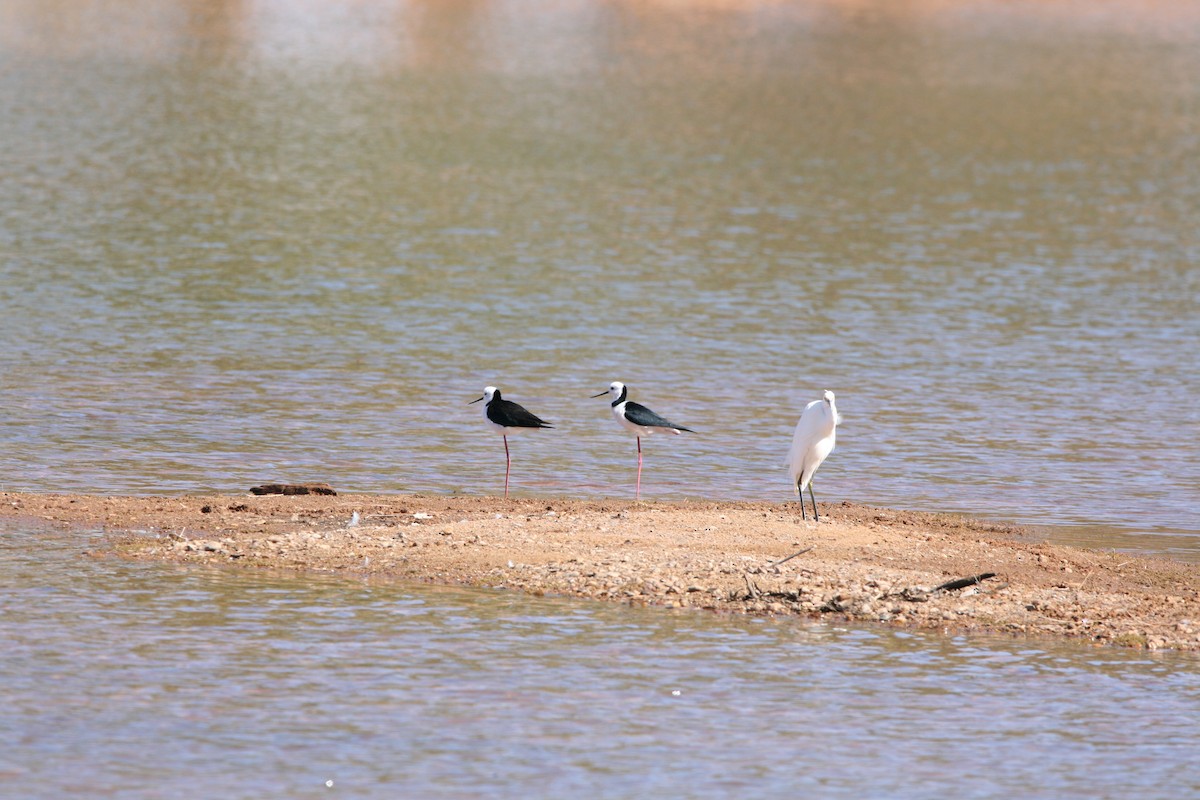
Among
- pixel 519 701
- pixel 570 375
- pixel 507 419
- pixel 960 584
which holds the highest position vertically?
pixel 570 375

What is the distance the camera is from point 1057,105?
59375 millimetres

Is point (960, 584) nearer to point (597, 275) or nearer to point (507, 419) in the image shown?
point (507, 419)

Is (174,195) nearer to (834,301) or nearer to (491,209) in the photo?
(491,209)

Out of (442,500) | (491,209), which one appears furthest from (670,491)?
(491,209)

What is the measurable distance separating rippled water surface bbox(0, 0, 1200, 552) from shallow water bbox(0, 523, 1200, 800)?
14.4 feet

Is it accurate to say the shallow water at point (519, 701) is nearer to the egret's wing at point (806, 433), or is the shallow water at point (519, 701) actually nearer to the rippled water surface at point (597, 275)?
the egret's wing at point (806, 433)

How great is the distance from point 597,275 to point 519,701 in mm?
20574

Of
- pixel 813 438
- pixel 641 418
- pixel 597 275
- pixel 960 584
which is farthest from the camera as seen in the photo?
pixel 597 275

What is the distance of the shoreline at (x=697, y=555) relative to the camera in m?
12.8

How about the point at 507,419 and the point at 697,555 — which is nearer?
the point at 697,555

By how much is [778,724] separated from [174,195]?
Result: 97.4 ft

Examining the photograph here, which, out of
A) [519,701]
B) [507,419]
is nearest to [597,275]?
[507,419]

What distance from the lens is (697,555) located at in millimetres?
13609

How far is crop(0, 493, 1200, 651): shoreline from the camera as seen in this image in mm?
12797
